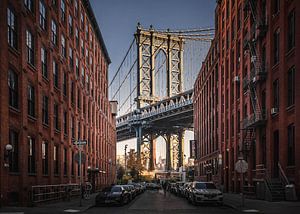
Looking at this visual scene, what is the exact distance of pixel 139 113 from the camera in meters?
108

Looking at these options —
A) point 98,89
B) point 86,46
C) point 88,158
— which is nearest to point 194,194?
point 88,158

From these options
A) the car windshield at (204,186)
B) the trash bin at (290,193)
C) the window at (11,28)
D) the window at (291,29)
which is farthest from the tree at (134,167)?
the window at (11,28)

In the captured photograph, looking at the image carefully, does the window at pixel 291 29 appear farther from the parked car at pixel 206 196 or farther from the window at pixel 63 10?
the window at pixel 63 10

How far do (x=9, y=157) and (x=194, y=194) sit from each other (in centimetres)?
1065

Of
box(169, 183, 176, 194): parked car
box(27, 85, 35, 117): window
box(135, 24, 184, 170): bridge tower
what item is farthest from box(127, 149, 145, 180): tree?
box(27, 85, 35, 117): window

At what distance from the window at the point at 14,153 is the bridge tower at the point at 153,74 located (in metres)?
89.3

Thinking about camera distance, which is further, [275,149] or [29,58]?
[275,149]

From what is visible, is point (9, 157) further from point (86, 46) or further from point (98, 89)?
point (98, 89)

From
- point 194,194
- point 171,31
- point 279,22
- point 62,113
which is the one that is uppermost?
point 171,31

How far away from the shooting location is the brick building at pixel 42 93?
2369 centimetres

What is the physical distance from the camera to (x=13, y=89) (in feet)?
81.7

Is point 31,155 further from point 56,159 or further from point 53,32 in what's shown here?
point 53,32

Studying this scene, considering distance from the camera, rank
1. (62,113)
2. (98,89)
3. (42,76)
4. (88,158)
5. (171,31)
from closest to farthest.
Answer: (42,76), (62,113), (88,158), (98,89), (171,31)

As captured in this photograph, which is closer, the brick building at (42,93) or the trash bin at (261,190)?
the brick building at (42,93)
